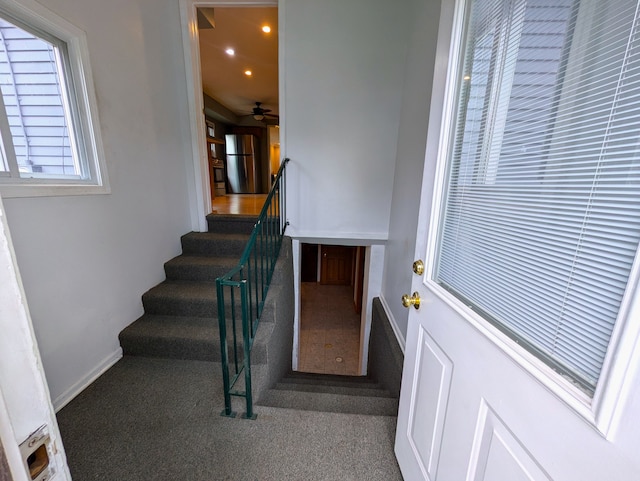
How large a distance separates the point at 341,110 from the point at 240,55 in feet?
7.57

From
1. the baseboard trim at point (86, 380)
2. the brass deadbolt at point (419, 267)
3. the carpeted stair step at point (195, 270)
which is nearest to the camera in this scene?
the brass deadbolt at point (419, 267)

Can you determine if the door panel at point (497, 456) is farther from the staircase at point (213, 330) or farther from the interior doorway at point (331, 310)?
the interior doorway at point (331, 310)

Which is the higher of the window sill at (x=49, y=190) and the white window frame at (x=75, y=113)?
the white window frame at (x=75, y=113)

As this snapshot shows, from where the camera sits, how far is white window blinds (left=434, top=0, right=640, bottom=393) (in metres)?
0.46

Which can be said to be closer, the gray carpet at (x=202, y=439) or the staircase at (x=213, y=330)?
the gray carpet at (x=202, y=439)

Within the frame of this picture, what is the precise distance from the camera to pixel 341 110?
2.62 meters

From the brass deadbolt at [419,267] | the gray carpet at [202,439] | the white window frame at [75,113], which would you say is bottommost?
the gray carpet at [202,439]

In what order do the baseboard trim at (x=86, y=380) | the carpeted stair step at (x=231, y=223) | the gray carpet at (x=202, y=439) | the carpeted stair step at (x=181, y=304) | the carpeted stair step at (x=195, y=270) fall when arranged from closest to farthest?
the gray carpet at (x=202, y=439), the baseboard trim at (x=86, y=380), the carpeted stair step at (x=181, y=304), the carpeted stair step at (x=195, y=270), the carpeted stair step at (x=231, y=223)

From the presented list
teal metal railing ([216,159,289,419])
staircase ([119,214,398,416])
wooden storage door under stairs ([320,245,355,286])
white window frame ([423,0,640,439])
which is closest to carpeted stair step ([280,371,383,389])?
staircase ([119,214,398,416])

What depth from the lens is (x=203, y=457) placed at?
1.28m

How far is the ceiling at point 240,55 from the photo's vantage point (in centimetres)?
291

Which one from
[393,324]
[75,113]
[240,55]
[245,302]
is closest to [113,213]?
[75,113]

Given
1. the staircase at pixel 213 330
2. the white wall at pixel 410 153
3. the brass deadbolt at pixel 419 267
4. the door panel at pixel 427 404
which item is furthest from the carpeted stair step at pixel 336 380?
the brass deadbolt at pixel 419 267

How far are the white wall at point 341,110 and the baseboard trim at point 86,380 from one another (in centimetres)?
188
